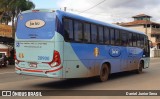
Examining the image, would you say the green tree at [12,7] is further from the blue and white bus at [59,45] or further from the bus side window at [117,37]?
the blue and white bus at [59,45]

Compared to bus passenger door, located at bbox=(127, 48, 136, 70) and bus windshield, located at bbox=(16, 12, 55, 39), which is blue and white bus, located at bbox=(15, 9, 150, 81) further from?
bus passenger door, located at bbox=(127, 48, 136, 70)

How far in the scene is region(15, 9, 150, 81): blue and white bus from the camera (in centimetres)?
1290

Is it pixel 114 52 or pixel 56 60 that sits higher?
pixel 114 52

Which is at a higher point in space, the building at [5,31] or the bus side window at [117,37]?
the building at [5,31]

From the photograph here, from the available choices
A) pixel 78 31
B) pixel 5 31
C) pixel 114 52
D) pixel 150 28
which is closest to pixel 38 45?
pixel 78 31

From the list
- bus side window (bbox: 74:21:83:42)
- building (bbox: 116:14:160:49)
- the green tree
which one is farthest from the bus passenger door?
building (bbox: 116:14:160:49)

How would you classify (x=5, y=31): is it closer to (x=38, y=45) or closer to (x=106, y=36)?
(x=106, y=36)

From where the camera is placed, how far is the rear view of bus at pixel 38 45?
506 inches

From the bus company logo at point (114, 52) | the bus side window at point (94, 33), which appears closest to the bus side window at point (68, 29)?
the bus side window at point (94, 33)

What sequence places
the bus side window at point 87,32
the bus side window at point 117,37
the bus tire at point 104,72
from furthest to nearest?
the bus side window at point 117,37 → the bus tire at point 104,72 → the bus side window at point 87,32

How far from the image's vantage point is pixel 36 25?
13.4 m

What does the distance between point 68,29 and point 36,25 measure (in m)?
1.29

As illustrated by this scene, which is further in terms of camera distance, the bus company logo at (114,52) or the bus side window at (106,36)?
the bus company logo at (114,52)

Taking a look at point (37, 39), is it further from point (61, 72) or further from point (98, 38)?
point (98, 38)
